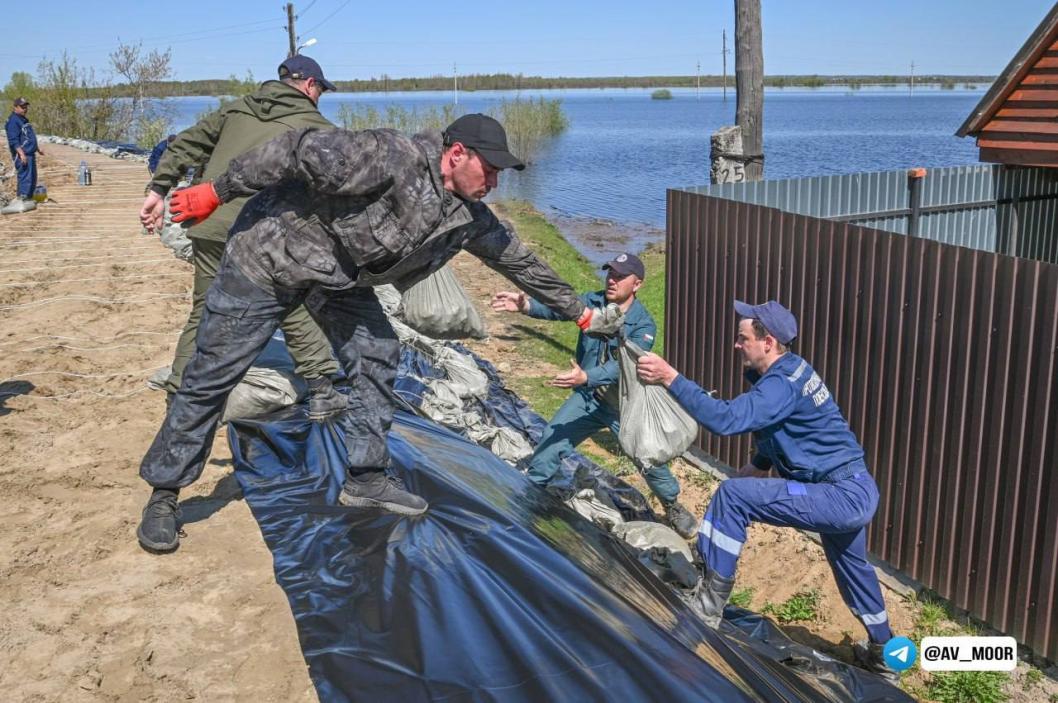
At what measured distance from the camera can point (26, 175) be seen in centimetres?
1573

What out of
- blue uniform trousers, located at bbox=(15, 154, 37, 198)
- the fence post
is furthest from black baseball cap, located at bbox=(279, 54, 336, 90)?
blue uniform trousers, located at bbox=(15, 154, 37, 198)

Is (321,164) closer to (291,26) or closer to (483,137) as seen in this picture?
(483,137)

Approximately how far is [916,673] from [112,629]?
3.58 meters

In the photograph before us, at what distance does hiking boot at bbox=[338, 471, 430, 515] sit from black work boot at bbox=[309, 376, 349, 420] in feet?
4.03

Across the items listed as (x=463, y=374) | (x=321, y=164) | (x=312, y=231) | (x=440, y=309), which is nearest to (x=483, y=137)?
(x=321, y=164)

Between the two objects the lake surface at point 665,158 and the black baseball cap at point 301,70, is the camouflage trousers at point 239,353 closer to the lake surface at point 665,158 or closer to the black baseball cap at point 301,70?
the black baseball cap at point 301,70

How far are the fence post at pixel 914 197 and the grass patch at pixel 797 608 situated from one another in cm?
457

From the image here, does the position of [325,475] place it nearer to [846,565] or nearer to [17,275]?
[846,565]

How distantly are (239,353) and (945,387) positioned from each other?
358 centimetres

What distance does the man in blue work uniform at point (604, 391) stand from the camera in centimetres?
545

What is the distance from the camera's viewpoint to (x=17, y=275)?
1012cm

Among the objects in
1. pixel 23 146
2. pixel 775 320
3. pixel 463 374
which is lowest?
pixel 463 374

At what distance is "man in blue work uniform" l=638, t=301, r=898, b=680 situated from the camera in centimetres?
404

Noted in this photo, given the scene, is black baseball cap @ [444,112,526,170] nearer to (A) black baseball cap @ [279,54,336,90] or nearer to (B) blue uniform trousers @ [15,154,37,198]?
(A) black baseball cap @ [279,54,336,90]
